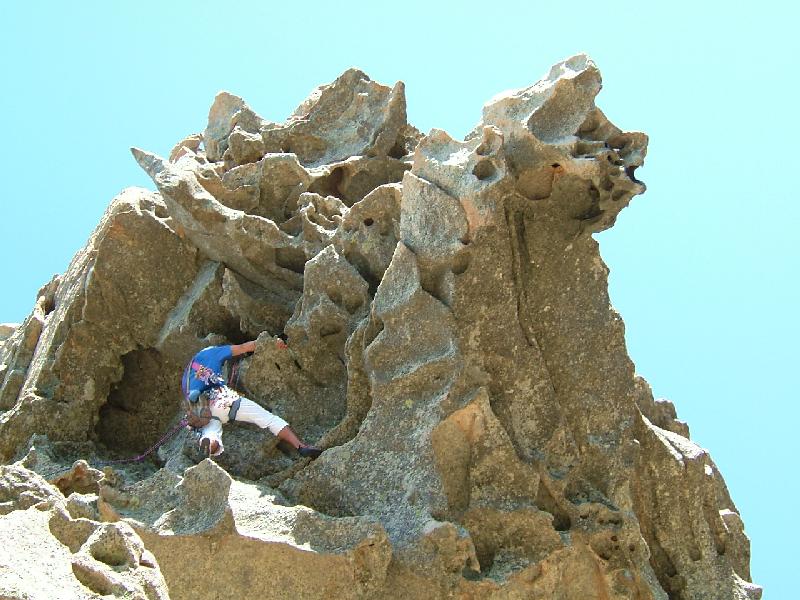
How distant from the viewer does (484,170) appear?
1185cm

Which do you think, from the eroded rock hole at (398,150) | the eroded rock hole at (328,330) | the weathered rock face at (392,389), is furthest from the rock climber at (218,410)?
the eroded rock hole at (398,150)

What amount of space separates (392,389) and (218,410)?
1820 millimetres

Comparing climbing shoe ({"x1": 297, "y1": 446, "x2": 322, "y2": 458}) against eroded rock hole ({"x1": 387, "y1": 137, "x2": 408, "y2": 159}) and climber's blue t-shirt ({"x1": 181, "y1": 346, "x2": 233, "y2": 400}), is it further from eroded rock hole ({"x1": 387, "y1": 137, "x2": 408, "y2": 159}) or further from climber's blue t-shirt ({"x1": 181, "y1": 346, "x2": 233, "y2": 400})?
eroded rock hole ({"x1": 387, "y1": 137, "x2": 408, "y2": 159})

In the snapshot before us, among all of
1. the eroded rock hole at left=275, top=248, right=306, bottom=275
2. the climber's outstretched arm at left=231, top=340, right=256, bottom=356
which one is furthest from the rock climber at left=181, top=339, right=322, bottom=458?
the eroded rock hole at left=275, top=248, right=306, bottom=275

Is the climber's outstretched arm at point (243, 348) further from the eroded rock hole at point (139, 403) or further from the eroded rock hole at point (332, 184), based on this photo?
the eroded rock hole at point (332, 184)

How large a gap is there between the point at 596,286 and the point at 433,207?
1861 mm

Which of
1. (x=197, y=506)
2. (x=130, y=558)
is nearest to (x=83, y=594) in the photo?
(x=130, y=558)

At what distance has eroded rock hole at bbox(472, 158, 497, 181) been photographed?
11805 millimetres

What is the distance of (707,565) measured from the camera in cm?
1149

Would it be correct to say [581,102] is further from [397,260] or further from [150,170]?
[150,170]

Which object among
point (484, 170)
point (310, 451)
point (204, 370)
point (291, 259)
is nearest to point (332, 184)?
point (291, 259)

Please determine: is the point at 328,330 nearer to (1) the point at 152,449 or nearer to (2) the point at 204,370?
(2) the point at 204,370

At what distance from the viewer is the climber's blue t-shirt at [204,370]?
464 inches

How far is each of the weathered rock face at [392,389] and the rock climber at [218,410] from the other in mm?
187
